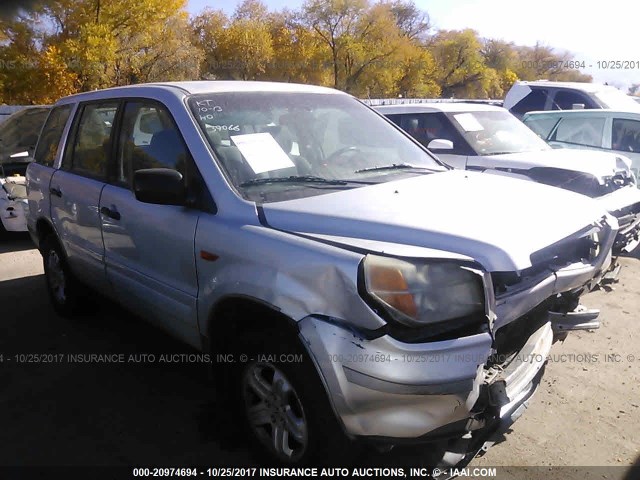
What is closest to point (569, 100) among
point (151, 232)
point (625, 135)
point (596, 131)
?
point (596, 131)

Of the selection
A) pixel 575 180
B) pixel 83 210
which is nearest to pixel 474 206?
pixel 83 210

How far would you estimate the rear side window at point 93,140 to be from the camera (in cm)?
377

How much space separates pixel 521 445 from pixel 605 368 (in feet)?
4.17

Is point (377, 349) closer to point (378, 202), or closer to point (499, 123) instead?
point (378, 202)

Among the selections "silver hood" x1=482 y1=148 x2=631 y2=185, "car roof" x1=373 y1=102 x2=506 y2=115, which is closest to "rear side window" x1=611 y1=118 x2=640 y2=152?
"silver hood" x1=482 y1=148 x2=631 y2=185

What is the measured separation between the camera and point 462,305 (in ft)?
7.07

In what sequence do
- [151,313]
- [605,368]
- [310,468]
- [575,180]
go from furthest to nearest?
[575,180]
[605,368]
[151,313]
[310,468]

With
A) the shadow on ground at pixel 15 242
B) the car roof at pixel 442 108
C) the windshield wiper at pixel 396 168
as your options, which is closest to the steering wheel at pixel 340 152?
the windshield wiper at pixel 396 168

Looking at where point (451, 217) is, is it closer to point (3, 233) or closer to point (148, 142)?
point (148, 142)

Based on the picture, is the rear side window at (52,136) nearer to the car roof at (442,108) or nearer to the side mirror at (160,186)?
the side mirror at (160,186)

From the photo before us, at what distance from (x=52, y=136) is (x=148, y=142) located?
6.01 feet

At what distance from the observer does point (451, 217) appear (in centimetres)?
240

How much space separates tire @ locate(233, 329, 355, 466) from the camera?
2.28 meters

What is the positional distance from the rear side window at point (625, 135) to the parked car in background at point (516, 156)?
1652mm
